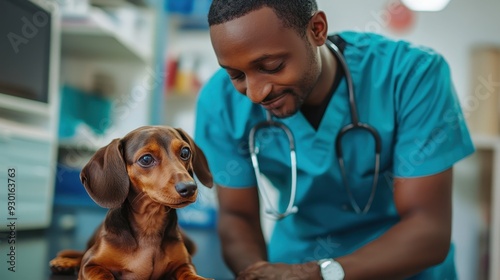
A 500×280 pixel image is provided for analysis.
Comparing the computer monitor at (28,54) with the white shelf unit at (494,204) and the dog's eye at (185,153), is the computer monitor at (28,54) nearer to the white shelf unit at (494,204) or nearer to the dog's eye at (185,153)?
the dog's eye at (185,153)

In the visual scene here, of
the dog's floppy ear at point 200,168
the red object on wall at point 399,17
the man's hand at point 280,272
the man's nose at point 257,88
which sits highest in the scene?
the red object on wall at point 399,17

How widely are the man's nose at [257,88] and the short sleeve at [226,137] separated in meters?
0.24

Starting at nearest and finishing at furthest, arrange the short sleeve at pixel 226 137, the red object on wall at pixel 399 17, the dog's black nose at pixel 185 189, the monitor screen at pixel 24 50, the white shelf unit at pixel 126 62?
the dog's black nose at pixel 185 189
the monitor screen at pixel 24 50
the short sleeve at pixel 226 137
the white shelf unit at pixel 126 62
the red object on wall at pixel 399 17

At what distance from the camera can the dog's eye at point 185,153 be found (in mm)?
558

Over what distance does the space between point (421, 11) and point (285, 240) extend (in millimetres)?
1979

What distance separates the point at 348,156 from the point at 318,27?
255 mm

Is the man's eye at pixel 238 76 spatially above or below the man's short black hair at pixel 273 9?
below

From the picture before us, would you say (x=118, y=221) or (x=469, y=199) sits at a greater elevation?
(x=118, y=221)

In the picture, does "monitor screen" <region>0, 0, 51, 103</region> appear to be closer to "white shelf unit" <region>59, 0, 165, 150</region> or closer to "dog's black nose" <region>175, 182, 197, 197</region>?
"dog's black nose" <region>175, 182, 197, 197</region>

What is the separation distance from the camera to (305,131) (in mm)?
937

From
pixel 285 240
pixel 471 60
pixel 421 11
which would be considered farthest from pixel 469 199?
pixel 285 240

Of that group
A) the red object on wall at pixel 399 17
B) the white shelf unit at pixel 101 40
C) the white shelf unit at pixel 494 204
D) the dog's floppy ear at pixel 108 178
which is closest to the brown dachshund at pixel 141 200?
the dog's floppy ear at pixel 108 178

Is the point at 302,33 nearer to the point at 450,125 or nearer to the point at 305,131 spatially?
the point at 305,131

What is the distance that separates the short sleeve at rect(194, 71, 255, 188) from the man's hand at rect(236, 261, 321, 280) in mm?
226
